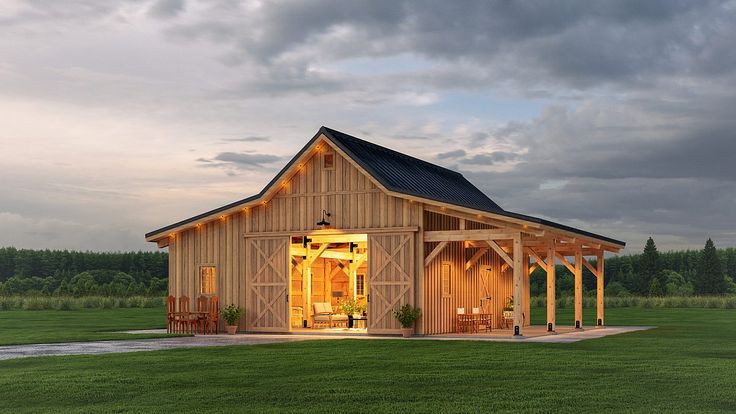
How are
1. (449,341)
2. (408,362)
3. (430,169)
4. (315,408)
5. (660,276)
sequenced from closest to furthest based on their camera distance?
(315,408), (408,362), (449,341), (430,169), (660,276)

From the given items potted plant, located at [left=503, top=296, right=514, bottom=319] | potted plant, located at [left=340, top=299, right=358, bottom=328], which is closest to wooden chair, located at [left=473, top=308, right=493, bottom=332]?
potted plant, located at [left=503, top=296, right=514, bottom=319]

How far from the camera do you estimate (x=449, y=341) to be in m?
22.7

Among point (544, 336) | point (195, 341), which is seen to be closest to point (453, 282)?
point (544, 336)

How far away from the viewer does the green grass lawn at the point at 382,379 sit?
457 inches

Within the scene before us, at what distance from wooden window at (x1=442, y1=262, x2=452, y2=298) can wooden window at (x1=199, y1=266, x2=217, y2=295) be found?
7.18 meters

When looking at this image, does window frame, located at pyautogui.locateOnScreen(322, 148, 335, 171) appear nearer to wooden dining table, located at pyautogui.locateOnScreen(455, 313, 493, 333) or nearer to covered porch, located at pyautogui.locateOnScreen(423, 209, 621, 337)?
covered porch, located at pyautogui.locateOnScreen(423, 209, 621, 337)

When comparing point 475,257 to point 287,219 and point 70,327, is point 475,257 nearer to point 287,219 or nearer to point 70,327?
point 287,219

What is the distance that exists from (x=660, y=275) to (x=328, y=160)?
56.7m

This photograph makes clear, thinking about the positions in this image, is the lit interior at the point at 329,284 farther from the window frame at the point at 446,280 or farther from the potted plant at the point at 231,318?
the window frame at the point at 446,280

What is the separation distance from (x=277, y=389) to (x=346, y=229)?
13.7 metres

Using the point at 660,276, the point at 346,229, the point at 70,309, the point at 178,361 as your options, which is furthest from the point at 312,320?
the point at 660,276

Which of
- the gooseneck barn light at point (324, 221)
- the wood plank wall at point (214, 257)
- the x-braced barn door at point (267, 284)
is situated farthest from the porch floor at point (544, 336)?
the wood plank wall at point (214, 257)

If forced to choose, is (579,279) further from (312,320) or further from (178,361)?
(178,361)

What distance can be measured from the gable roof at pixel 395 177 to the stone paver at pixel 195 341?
9.79 ft
